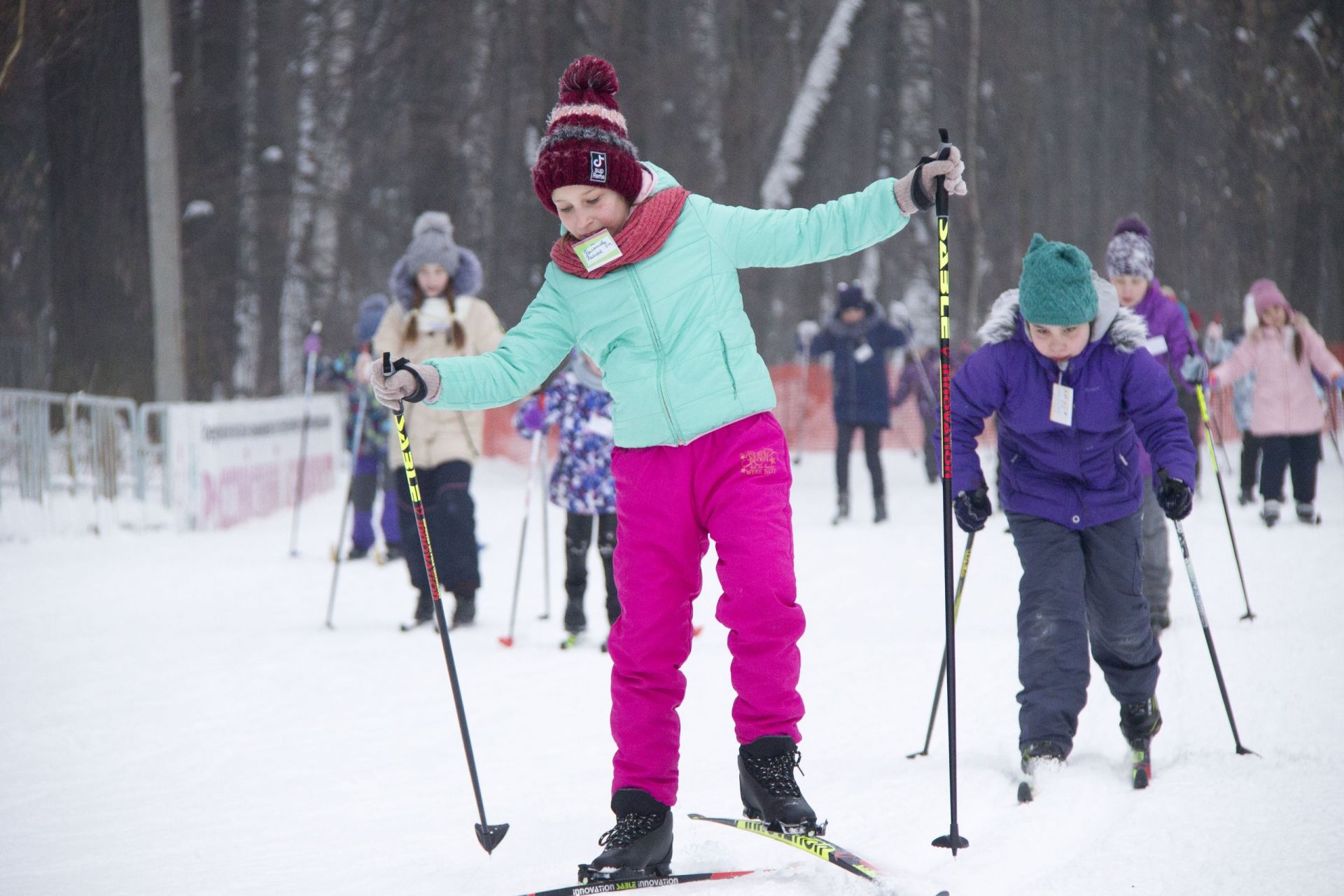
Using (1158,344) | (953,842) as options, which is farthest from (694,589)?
(1158,344)

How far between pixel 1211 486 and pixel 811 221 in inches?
398

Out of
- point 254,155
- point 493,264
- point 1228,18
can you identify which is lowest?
point 493,264

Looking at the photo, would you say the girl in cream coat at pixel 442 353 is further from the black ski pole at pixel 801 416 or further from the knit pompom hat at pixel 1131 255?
the black ski pole at pixel 801 416

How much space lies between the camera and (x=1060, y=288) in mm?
3328

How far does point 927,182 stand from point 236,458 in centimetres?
902

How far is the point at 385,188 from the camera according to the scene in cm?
2139

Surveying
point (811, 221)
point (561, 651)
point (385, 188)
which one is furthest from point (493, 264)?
point (811, 221)

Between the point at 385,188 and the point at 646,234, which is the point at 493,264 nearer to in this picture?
the point at 385,188

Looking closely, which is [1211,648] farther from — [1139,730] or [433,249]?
[433,249]

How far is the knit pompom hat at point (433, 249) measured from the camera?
239 inches

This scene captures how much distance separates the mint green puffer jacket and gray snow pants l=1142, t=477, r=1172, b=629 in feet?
9.37

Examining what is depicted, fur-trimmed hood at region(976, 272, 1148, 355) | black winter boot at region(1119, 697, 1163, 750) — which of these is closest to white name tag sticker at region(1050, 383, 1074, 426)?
fur-trimmed hood at region(976, 272, 1148, 355)

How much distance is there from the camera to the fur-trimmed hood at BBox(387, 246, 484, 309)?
6145 millimetres

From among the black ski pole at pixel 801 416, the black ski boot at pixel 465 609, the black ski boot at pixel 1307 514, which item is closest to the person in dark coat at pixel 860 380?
the black ski boot at pixel 1307 514
